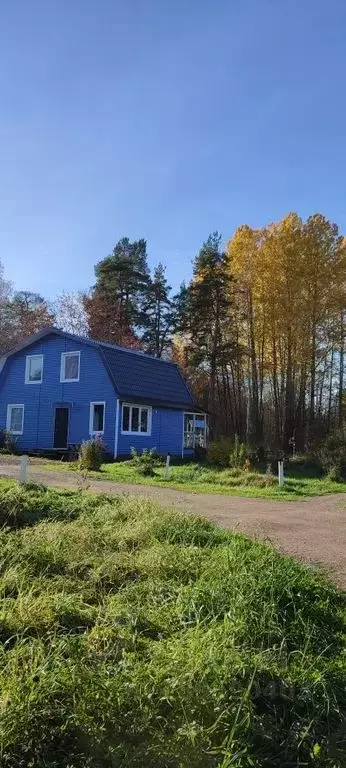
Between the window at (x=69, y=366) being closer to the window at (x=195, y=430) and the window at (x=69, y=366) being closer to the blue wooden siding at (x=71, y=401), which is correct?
the blue wooden siding at (x=71, y=401)

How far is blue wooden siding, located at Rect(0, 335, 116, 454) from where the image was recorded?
2670 centimetres

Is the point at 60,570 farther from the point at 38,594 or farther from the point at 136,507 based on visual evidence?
the point at 136,507

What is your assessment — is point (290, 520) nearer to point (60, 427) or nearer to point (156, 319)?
point (60, 427)

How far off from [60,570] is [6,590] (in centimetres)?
75

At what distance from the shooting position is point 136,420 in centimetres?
2742

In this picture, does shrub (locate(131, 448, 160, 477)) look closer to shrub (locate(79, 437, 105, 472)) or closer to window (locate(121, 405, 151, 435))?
shrub (locate(79, 437, 105, 472))

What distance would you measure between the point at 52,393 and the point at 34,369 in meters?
2.02

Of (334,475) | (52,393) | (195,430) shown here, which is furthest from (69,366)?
(334,475)

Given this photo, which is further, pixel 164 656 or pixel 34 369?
pixel 34 369

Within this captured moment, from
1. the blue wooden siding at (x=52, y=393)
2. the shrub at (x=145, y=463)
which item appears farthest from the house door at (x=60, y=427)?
the shrub at (x=145, y=463)

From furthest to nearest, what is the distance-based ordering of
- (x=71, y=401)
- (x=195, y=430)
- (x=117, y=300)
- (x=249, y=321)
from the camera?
(x=117, y=300), (x=249, y=321), (x=195, y=430), (x=71, y=401)

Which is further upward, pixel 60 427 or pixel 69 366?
pixel 69 366

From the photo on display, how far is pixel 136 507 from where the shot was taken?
776cm

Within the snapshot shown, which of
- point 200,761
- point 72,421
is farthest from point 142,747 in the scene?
point 72,421
